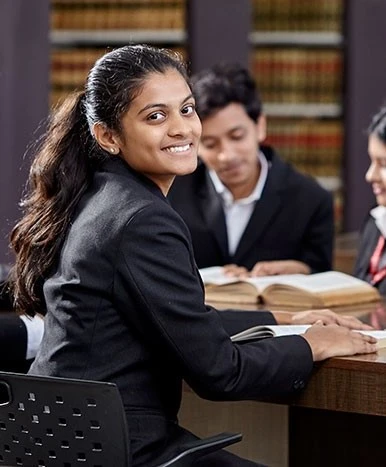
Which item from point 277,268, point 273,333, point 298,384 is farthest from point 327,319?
point 277,268

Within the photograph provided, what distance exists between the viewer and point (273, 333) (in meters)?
2.65

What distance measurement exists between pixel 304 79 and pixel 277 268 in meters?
3.79

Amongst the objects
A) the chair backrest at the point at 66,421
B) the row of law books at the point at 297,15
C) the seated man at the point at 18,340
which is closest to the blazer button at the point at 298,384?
the chair backrest at the point at 66,421

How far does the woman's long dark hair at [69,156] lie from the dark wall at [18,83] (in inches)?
128

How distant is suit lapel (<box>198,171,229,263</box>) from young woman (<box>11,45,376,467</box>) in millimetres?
1658

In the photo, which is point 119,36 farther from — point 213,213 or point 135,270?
point 135,270

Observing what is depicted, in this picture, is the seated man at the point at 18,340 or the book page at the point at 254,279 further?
the book page at the point at 254,279

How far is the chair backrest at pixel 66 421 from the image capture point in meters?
2.22

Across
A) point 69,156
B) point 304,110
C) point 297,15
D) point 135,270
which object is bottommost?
point 304,110

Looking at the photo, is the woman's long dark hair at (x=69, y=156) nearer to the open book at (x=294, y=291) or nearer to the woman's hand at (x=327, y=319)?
the woman's hand at (x=327, y=319)

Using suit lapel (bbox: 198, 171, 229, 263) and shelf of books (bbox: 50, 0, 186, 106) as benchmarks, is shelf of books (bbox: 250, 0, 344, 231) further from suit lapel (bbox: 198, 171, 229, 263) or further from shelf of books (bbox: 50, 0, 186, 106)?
suit lapel (bbox: 198, 171, 229, 263)

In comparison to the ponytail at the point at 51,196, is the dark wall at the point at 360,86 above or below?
below

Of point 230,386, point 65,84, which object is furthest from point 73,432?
point 65,84

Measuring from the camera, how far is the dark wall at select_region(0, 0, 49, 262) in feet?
19.3
